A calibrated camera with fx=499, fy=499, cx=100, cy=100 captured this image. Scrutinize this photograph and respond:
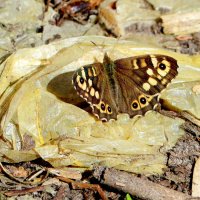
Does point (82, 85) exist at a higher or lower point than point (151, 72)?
lower

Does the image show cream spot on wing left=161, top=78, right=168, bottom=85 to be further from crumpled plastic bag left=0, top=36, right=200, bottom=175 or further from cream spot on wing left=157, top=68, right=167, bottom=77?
crumpled plastic bag left=0, top=36, right=200, bottom=175

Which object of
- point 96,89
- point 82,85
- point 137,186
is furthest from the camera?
point 96,89

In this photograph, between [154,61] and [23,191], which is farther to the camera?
[154,61]

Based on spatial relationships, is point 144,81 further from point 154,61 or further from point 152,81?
point 154,61

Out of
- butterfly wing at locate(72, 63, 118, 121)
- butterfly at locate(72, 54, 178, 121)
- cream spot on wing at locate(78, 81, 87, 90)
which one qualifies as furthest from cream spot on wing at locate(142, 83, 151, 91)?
cream spot on wing at locate(78, 81, 87, 90)

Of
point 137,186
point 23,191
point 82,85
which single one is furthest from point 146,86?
point 23,191

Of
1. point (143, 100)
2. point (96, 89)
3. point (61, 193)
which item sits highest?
point (96, 89)

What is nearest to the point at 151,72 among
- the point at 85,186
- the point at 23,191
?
the point at 85,186

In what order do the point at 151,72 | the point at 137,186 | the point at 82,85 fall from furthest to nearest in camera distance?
1. the point at 151,72
2. the point at 82,85
3. the point at 137,186
